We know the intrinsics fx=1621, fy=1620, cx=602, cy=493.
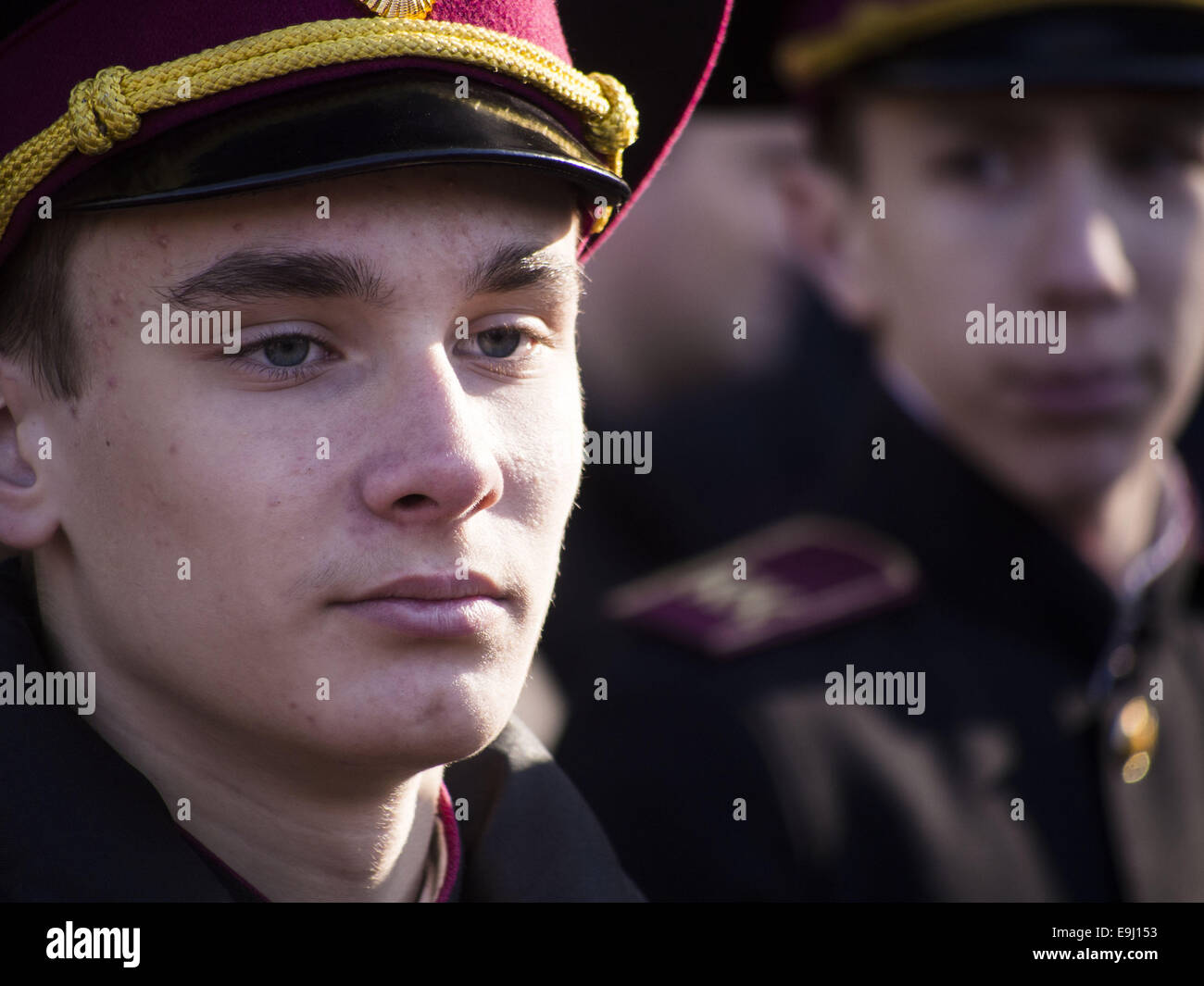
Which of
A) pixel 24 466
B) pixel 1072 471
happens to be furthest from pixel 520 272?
pixel 1072 471

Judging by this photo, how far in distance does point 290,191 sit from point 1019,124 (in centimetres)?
248

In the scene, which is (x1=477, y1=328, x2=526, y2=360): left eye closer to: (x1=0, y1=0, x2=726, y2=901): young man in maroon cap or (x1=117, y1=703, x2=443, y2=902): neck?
(x1=0, y1=0, x2=726, y2=901): young man in maroon cap

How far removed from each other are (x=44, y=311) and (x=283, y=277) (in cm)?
40

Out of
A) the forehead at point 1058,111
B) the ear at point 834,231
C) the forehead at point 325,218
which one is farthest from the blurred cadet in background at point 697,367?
the forehead at point 325,218

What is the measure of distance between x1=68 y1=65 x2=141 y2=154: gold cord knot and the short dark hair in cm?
13

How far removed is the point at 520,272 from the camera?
2.25 metres

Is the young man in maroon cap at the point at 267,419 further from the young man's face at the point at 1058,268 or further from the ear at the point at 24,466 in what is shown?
the young man's face at the point at 1058,268

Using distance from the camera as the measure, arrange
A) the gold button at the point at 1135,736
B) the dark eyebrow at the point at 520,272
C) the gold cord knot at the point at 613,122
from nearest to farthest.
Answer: the dark eyebrow at the point at 520,272 < the gold cord knot at the point at 613,122 < the gold button at the point at 1135,736

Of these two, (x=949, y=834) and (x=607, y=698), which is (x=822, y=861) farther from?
(x=607, y=698)

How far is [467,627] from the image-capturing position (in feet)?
6.98

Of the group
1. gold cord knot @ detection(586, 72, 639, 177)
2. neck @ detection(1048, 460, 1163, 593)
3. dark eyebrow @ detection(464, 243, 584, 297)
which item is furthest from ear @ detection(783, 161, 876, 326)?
dark eyebrow @ detection(464, 243, 584, 297)

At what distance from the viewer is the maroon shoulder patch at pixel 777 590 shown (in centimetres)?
388

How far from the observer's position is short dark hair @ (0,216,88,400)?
86.7 inches

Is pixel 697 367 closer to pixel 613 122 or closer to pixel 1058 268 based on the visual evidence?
pixel 1058 268
